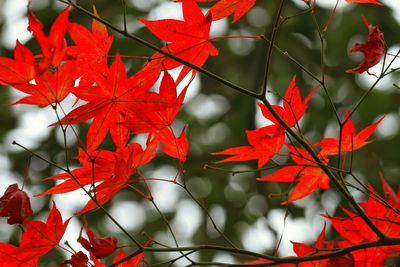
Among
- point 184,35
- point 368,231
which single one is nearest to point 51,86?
point 184,35

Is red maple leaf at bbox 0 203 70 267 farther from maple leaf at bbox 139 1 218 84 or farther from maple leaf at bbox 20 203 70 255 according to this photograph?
maple leaf at bbox 139 1 218 84

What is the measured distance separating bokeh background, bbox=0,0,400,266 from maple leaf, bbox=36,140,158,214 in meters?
1.28

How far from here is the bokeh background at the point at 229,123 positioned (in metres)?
2.22

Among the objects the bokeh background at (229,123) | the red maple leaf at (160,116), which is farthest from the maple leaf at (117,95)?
the bokeh background at (229,123)

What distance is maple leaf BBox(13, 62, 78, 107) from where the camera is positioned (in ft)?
2.55

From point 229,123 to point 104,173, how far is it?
58.7 inches

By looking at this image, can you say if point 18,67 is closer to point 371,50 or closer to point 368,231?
point 371,50

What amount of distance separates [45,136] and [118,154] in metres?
1.53

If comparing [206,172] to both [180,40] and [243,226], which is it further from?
[180,40]

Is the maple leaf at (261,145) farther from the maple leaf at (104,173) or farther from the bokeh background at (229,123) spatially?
the bokeh background at (229,123)

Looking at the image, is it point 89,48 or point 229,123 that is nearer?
point 89,48

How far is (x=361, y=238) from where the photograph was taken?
37.5 inches

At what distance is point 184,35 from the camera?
82cm

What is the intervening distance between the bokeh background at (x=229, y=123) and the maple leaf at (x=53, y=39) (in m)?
1.45
